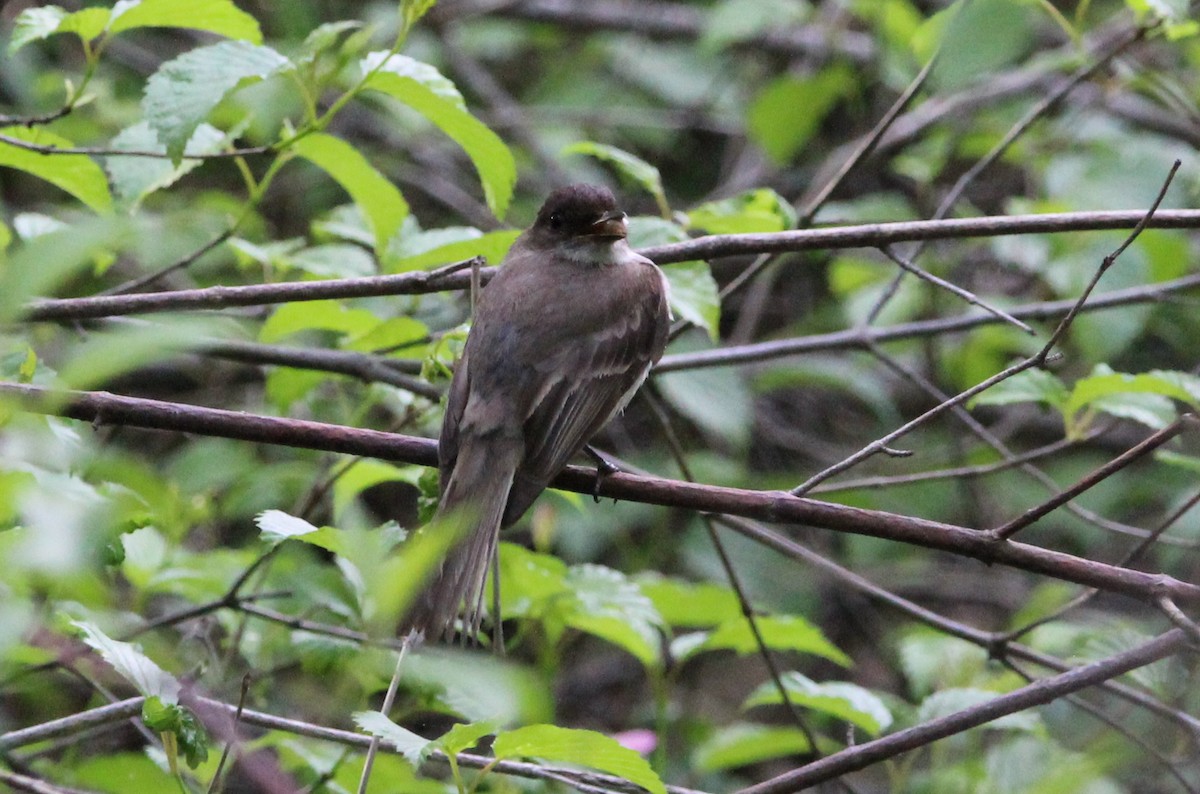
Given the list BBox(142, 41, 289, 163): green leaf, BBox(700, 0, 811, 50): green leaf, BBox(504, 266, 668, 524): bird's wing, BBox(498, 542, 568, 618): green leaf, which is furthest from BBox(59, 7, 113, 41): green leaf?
BBox(700, 0, 811, 50): green leaf

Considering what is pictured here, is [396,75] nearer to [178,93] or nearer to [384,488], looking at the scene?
[178,93]

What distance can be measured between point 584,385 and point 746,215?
683mm

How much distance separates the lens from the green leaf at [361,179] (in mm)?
3592

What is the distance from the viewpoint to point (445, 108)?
3.46 metres

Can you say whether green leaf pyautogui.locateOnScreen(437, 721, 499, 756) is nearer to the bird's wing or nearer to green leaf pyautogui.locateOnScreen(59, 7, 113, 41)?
the bird's wing

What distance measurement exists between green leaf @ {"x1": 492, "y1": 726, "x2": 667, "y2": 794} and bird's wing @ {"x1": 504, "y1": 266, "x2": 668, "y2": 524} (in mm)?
1026

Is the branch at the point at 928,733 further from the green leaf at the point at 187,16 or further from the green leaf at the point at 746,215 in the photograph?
the green leaf at the point at 187,16

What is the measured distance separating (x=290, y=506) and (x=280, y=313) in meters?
2.34

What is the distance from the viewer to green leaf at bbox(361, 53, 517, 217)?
3377 millimetres

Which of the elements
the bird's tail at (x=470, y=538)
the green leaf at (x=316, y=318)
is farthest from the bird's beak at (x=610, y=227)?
the bird's tail at (x=470, y=538)

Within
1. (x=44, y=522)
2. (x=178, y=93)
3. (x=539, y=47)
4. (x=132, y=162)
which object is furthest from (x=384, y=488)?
(x=44, y=522)

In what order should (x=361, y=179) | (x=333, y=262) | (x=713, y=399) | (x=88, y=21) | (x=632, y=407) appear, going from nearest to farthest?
(x=88, y=21), (x=361, y=179), (x=333, y=262), (x=713, y=399), (x=632, y=407)

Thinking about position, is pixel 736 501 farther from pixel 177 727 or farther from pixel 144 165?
pixel 144 165

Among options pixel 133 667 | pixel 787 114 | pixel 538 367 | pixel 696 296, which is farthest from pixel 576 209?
pixel 787 114
